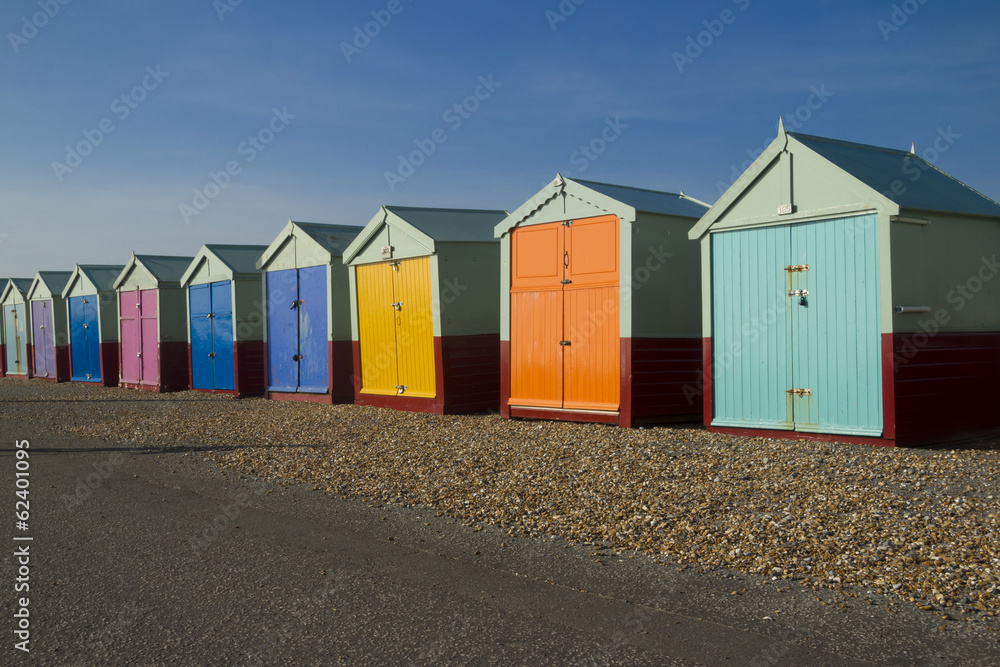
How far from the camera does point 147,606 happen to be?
4.67 meters

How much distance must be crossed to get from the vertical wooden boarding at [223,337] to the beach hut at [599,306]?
30.3 ft

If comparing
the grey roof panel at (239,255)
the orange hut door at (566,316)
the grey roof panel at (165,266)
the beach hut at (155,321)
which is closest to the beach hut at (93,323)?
the beach hut at (155,321)

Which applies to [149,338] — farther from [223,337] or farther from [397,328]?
[397,328]

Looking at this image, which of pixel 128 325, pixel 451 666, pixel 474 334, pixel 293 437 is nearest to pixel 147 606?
pixel 451 666

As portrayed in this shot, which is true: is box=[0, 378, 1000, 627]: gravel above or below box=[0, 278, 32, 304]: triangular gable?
below

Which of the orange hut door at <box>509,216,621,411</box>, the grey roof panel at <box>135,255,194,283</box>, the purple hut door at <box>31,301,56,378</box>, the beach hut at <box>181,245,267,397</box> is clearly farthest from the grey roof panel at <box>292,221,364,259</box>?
the purple hut door at <box>31,301,56,378</box>

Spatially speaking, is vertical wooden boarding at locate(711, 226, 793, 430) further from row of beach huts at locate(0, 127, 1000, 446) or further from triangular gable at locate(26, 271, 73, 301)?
triangular gable at locate(26, 271, 73, 301)

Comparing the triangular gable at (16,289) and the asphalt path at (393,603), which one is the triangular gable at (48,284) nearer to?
the triangular gable at (16,289)

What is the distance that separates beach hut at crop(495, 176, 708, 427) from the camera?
1126 cm

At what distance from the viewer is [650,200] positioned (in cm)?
1218

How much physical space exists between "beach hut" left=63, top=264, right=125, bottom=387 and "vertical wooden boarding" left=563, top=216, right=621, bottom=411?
17970 mm

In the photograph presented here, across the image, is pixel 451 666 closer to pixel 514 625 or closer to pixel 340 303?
pixel 514 625

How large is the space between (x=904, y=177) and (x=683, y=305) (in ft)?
10.7

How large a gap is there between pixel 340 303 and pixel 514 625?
1285cm
